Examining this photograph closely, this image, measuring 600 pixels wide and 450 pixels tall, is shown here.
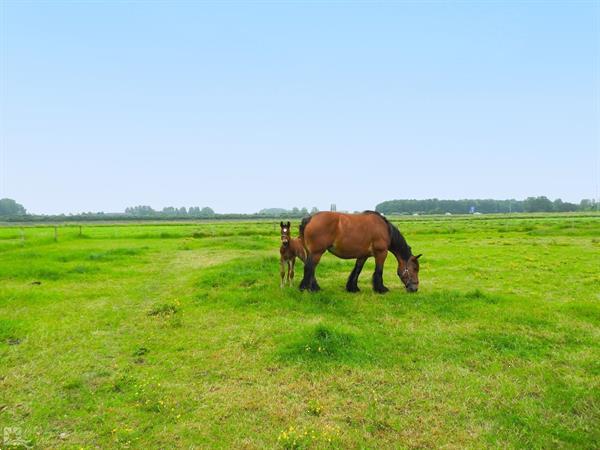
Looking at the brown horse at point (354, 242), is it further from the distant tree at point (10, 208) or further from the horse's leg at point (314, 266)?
the distant tree at point (10, 208)

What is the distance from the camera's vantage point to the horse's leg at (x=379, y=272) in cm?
1181

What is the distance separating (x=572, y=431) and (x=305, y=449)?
3.40 meters

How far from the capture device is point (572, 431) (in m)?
4.71

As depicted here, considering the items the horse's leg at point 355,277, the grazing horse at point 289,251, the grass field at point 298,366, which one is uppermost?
the grazing horse at point 289,251

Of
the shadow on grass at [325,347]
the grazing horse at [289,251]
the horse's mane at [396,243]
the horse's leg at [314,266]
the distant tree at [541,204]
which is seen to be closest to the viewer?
the shadow on grass at [325,347]

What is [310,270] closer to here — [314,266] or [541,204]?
[314,266]

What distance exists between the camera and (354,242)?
11.5 m

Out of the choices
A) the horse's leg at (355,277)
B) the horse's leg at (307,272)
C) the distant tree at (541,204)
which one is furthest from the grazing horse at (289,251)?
the distant tree at (541,204)

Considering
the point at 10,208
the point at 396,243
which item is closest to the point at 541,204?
the point at 396,243

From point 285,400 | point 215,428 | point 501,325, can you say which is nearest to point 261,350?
point 285,400

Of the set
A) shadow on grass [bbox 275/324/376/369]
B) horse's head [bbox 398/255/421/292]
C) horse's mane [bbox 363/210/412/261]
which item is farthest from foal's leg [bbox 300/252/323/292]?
shadow on grass [bbox 275/324/376/369]

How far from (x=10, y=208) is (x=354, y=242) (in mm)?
206771

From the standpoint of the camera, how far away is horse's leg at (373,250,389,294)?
11.8 metres

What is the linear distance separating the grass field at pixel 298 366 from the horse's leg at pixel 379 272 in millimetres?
644
